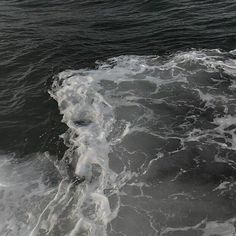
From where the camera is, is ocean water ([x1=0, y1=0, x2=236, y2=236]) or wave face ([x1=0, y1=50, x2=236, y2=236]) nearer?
wave face ([x1=0, y1=50, x2=236, y2=236])

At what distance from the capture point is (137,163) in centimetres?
813

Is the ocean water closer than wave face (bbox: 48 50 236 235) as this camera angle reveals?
No

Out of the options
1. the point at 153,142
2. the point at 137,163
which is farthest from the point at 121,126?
the point at 137,163

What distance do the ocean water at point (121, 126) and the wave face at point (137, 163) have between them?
0.9 inches

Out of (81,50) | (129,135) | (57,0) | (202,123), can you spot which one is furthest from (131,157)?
(57,0)

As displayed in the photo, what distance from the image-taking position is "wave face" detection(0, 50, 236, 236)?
6.78m

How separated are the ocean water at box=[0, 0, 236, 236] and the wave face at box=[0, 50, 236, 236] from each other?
0.9 inches

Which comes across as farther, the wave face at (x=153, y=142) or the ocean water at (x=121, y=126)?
the ocean water at (x=121, y=126)

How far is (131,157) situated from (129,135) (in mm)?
824

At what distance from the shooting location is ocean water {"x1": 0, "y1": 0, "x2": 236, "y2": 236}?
22.7 feet

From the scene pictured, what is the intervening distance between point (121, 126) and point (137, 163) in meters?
1.50

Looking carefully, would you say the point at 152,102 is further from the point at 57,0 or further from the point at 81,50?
the point at 57,0

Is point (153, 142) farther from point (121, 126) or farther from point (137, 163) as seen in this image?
point (121, 126)

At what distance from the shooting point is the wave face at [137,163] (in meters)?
6.78
